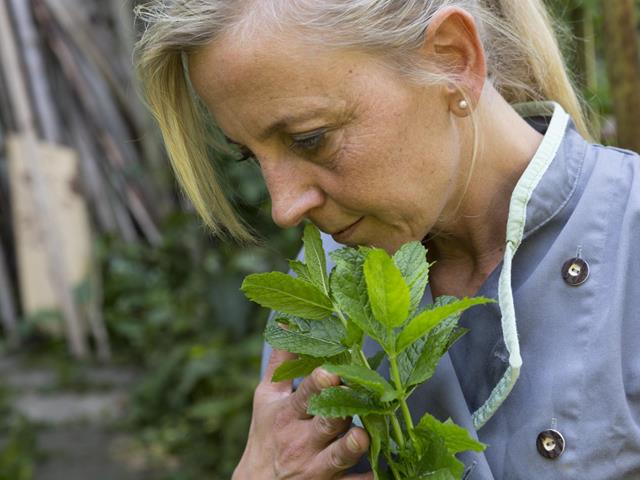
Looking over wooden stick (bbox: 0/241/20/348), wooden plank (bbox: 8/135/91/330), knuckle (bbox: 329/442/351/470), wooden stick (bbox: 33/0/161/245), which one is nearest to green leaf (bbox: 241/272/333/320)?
knuckle (bbox: 329/442/351/470)

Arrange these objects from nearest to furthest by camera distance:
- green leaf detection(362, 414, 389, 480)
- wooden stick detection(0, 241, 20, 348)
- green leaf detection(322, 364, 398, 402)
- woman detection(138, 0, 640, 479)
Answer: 1. green leaf detection(322, 364, 398, 402)
2. green leaf detection(362, 414, 389, 480)
3. woman detection(138, 0, 640, 479)
4. wooden stick detection(0, 241, 20, 348)

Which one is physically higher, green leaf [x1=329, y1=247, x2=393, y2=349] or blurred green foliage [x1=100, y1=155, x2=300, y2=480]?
green leaf [x1=329, y1=247, x2=393, y2=349]

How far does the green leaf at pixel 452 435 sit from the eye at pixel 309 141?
1.54 ft

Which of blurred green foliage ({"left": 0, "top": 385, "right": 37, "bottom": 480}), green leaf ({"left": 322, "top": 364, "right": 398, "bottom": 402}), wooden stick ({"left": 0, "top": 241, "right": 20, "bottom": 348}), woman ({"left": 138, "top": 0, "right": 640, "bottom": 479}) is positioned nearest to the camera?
green leaf ({"left": 322, "top": 364, "right": 398, "bottom": 402})

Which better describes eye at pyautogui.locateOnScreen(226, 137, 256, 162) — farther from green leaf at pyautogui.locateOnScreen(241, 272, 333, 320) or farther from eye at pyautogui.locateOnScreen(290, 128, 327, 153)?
green leaf at pyautogui.locateOnScreen(241, 272, 333, 320)

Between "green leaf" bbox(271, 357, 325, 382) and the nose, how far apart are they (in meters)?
0.23

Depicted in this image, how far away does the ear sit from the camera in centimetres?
156

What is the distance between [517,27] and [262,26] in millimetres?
538

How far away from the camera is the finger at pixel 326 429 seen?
4.99 ft

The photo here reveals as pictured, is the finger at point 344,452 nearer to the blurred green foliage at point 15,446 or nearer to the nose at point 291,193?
the nose at point 291,193

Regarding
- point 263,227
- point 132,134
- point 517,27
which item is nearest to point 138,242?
point 132,134

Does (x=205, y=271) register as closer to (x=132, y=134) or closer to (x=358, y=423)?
(x=132, y=134)

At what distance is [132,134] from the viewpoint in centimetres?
611

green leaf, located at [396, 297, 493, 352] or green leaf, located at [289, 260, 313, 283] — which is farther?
green leaf, located at [289, 260, 313, 283]
